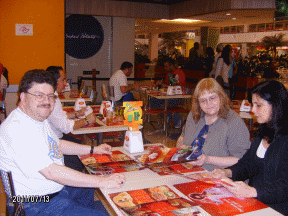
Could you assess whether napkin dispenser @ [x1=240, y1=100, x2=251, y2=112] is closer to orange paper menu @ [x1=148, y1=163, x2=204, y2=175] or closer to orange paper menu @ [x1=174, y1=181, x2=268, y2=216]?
orange paper menu @ [x1=148, y1=163, x2=204, y2=175]

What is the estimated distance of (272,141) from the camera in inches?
69.5

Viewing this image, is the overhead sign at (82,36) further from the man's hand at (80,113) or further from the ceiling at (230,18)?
the man's hand at (80,113)

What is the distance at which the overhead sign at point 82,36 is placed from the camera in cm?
907

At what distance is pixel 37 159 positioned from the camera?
5.22 feet

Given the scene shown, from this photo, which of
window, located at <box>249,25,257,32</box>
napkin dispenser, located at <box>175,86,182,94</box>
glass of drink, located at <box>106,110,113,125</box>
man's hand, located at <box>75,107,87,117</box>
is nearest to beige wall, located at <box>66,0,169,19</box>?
napkin dispenser, located at <box>175,86,182,94</box>

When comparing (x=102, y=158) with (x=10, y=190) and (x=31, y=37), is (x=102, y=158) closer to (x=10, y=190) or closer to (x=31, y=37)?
(x=10, y=190)

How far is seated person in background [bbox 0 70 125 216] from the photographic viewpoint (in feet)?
5.23

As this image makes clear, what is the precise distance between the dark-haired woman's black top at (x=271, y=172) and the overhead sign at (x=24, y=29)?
5.92 m

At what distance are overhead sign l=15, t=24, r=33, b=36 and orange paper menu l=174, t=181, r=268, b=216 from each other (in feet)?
19.4

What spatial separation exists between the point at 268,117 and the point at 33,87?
145 cm

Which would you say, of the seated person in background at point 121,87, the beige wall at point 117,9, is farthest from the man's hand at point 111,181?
the beige wall at point 117,9

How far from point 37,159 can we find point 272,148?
4.60ft

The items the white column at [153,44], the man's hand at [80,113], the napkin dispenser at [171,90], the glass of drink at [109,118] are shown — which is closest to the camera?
the glass of drink at [109,118]

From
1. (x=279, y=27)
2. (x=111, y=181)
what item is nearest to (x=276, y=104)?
(x=111, y=181)
